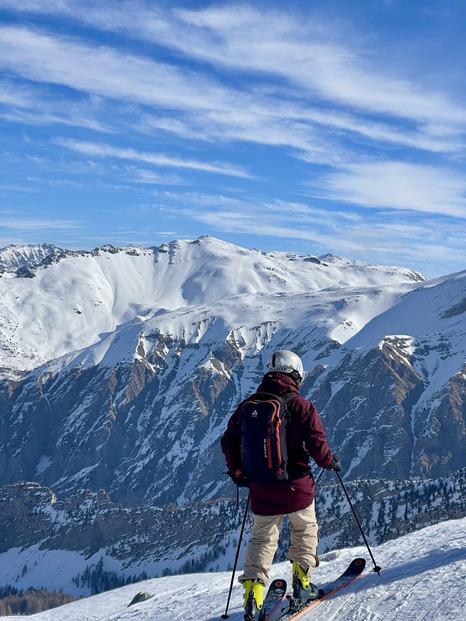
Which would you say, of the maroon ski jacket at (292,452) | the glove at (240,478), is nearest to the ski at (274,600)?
the maroon ski jacket at (292,452)

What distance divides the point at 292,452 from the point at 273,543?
229 centimetres

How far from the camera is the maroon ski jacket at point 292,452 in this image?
14562 millimetres

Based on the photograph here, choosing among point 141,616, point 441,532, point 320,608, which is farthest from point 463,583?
point 141,616

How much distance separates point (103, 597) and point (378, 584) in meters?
68.5

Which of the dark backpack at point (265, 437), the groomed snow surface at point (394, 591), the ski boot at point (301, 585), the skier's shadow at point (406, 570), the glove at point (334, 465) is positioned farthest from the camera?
the skier's shadow at point (406, 570)

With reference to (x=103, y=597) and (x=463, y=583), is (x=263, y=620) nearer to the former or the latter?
(x=463, y=583)

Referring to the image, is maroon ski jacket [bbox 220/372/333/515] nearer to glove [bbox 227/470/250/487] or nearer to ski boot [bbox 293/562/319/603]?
glove [bbox 227/470/250/487]

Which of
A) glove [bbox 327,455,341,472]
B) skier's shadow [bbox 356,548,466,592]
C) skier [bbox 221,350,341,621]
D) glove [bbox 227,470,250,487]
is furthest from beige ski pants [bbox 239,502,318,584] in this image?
skier's shadow [bbox 356,548,466,592]

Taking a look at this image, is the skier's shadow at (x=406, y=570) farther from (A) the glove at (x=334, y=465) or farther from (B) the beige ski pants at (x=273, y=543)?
(A) the glove at (x=334, y=465)

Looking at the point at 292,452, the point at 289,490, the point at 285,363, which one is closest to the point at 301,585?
the point at 289,490

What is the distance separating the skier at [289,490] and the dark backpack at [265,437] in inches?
6.2

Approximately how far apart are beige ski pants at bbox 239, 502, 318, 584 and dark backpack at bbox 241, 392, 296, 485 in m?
1.09

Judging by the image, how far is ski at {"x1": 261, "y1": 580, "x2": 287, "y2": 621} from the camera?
1485 centimetres

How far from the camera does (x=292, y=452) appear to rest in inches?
578
